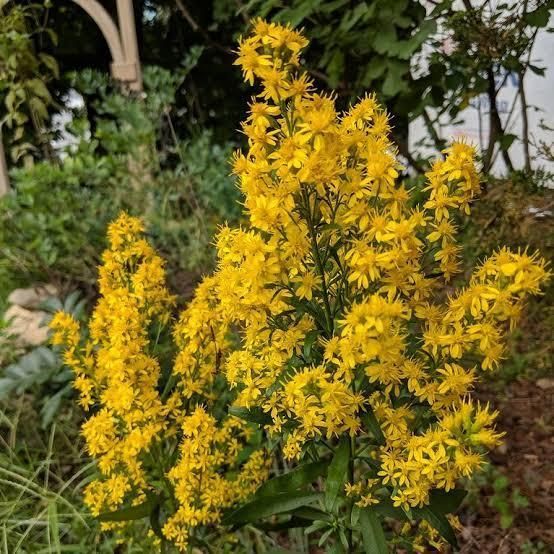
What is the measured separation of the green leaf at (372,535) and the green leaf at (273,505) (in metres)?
0.12

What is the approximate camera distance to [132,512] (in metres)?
1.60

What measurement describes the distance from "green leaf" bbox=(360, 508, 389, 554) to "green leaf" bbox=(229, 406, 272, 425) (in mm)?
276

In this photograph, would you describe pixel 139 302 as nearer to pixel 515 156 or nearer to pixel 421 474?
pixel 421 474

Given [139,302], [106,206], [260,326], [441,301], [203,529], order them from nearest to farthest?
[260,326], [139,302], [203,529], [441,301], [106,206]

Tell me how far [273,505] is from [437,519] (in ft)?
1.12

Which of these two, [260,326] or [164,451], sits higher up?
[260,326]

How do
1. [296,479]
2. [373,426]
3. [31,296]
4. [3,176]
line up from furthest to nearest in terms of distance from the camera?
[3,176] < [31,296] < [296,479] < [373,426]

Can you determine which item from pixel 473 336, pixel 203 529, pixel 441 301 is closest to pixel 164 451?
pixel 203 529

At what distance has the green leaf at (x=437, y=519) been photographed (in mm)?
1249

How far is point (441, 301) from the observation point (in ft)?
10.6

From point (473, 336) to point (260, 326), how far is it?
392mm

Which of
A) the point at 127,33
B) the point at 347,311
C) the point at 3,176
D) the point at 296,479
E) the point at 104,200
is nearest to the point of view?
the point at 347,311

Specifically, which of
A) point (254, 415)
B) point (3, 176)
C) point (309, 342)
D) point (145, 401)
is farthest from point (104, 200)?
point (309, 342)

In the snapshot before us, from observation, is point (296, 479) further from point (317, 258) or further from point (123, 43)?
point (123, 43)
